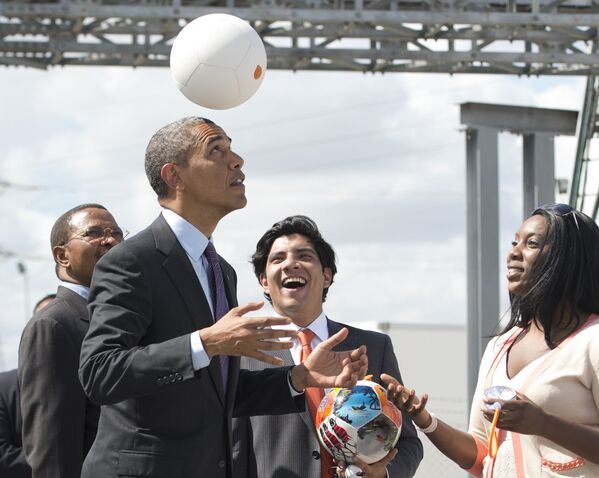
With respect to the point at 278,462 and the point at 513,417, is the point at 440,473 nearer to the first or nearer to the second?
the point at 278,462

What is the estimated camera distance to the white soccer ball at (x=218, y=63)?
5.34m

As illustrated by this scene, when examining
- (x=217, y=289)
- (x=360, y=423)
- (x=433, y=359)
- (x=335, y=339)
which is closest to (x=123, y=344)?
(x=217, y=289)

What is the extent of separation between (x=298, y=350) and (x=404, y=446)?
658 millimetres

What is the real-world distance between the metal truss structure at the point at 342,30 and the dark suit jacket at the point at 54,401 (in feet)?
32.1

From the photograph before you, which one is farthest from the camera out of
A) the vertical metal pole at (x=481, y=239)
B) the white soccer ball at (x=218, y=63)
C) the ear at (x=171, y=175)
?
the vertical metal pole at (x=481, y=239)

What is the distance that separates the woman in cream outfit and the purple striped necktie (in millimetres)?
715

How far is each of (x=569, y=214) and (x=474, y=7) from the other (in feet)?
36.8

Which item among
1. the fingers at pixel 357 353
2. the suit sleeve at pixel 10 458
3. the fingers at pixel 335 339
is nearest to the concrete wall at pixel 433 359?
the suit sleeve at pixel 10 458

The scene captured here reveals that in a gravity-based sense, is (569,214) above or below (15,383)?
above

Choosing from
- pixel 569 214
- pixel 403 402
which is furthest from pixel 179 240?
pixel 569 214

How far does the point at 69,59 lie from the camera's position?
54.4ft

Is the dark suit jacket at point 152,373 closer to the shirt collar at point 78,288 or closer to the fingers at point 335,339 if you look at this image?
the fingers at point 335,339

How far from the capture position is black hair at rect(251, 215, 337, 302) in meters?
6.30

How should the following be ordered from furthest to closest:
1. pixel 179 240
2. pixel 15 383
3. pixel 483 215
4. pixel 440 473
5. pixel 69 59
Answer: pixel 69 59 → pixel 483 215 → pixel 440 473 → pixel 15 383 → pixel 179 240
